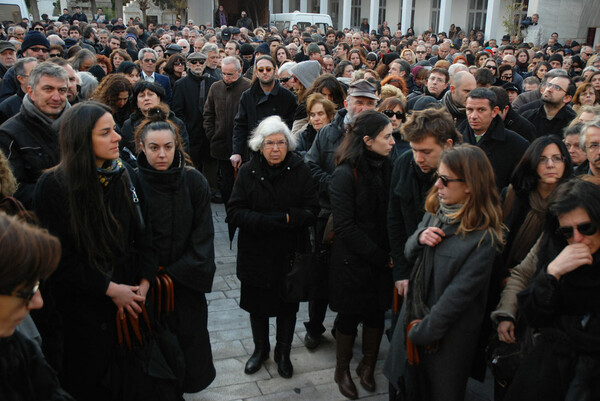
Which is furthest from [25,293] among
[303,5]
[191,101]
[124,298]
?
[303,5]

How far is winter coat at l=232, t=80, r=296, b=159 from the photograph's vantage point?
680 centimetres

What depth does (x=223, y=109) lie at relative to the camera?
744 cm

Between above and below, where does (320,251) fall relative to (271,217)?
below

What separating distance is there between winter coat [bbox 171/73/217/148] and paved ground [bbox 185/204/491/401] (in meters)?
3.58

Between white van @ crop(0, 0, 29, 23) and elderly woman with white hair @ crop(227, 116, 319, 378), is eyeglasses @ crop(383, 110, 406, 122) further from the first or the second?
white van @ crop(0, 0, 29, 23)

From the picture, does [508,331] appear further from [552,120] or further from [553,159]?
[552,120]

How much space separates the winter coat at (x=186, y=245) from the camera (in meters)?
3.37

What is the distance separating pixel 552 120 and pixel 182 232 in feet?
16.2

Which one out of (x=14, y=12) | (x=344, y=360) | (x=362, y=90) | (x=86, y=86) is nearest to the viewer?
(x=344, y=360)

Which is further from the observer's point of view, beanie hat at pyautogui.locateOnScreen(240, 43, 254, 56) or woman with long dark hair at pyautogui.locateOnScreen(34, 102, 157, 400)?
beanie hat at pyautogui.locateOnScreen(240, 43, 254, 56)

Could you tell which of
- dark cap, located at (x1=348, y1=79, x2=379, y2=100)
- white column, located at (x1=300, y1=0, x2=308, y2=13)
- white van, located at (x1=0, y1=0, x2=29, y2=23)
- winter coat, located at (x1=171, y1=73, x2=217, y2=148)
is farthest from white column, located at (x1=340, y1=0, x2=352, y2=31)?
dark cap, located at (x1=348, y1=79, x2=379, y2=100)

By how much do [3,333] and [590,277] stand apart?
249 centimetres

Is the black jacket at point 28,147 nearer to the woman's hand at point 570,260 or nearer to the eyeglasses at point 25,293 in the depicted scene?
the eyeglasses at point 25,293

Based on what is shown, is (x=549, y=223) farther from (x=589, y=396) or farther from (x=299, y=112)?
(x=299, y=112)
